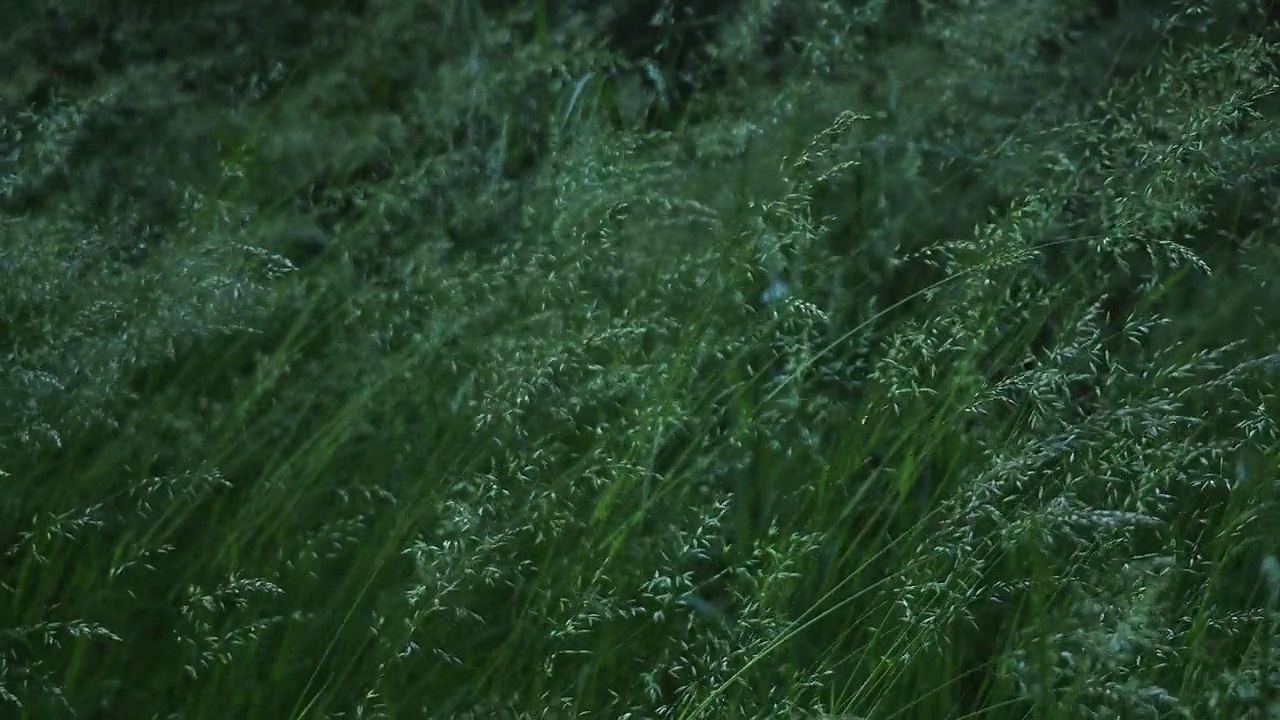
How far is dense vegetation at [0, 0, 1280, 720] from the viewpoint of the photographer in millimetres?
1766

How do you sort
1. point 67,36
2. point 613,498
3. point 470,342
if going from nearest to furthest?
1. point 613,498
2. point 470,342
3. point 67,36

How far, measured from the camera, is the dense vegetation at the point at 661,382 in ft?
5.79

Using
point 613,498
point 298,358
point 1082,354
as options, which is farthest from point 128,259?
point 1082,354

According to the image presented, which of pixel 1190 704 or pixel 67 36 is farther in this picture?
pixel 67 36

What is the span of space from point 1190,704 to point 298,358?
4.43 ft

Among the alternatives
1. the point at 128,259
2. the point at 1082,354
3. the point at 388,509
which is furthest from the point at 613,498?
the point at 128,259

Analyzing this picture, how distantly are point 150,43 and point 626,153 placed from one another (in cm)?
125

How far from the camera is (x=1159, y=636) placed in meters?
1.69

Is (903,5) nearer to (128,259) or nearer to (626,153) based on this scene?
(626,153)

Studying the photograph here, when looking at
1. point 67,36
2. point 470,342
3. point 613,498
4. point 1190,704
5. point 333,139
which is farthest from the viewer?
point 67,36

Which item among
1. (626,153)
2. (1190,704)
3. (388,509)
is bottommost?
(1190,704)

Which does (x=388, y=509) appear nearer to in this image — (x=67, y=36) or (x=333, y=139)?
(x=333, y=139)

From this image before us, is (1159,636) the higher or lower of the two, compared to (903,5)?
lower

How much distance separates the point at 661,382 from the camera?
2.09 m
